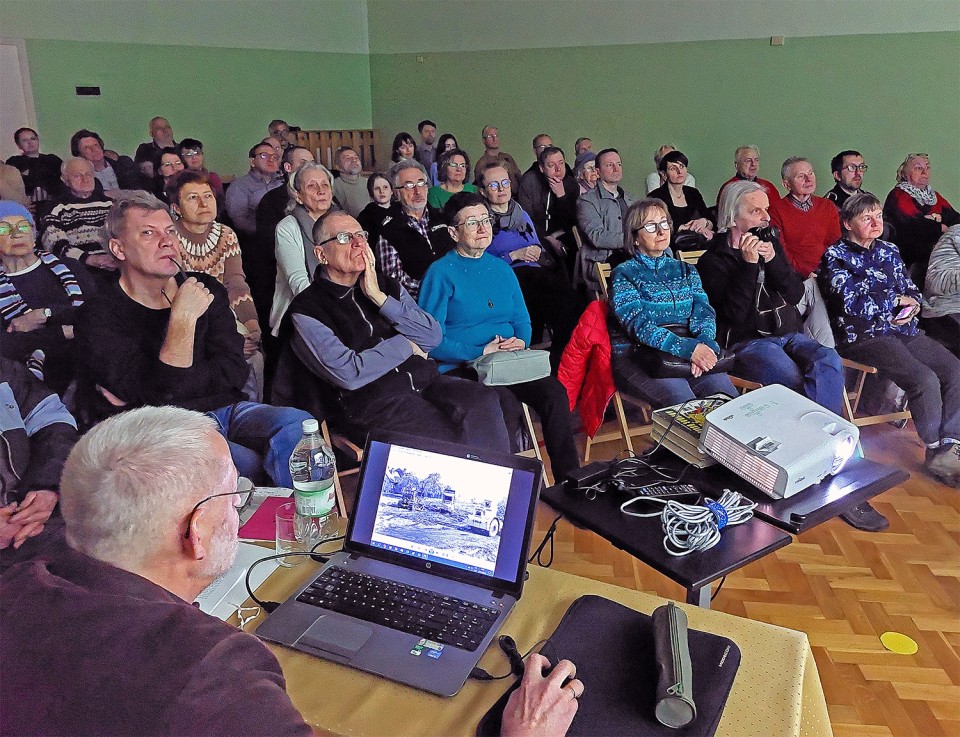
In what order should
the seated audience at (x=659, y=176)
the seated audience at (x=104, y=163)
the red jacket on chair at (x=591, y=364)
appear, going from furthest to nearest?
the seated audience at (x=659, y=176)
the seated audience at (x=104, y=163)
the red jacket on chair at (x=591, y=364)

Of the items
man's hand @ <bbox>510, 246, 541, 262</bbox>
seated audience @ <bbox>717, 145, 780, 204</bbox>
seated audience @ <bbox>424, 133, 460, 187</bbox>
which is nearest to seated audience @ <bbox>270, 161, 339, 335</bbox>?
man's hand @ <bbox>510, 246, 541, 262</bbox>

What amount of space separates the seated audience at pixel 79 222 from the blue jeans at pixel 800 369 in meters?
2.74

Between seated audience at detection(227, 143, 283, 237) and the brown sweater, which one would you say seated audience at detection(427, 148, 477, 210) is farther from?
the brown sweater

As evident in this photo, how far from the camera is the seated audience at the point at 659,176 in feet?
16.1

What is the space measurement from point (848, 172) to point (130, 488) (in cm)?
475

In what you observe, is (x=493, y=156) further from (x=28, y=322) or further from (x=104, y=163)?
(x=28, y=322)

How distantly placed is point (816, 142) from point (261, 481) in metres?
4.02

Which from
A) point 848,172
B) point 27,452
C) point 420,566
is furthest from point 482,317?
point 848,172

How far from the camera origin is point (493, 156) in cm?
541

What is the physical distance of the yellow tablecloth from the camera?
1074 millimetres

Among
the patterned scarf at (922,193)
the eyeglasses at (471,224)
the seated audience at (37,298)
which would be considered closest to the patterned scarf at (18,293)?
the seated audience at (37,298)

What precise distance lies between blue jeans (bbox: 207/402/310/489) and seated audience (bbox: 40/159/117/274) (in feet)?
2.31

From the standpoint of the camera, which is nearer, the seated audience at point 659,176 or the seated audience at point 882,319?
the seated audience at point 882,319

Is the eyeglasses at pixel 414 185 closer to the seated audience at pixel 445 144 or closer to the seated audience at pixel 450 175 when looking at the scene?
the seated audience at pixel 450 175
